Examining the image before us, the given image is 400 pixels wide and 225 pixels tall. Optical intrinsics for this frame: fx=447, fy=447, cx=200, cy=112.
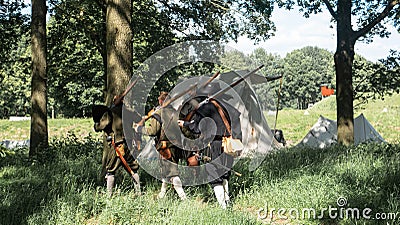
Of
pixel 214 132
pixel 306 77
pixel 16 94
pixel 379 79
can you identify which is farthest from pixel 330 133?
pixel 306 77

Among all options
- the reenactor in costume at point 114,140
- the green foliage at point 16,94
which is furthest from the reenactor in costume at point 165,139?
the green foliage at point 16,94

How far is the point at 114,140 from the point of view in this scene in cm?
673

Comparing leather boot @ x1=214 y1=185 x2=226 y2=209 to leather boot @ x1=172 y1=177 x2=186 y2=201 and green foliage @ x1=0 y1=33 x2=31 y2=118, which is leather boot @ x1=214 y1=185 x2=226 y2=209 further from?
green foliage @ x1=0 y1=33 x2=31 y2=118

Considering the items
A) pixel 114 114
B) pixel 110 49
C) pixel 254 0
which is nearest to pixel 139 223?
pixel 114 114

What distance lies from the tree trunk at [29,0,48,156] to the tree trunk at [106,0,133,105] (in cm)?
451

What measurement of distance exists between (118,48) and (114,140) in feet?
5.27

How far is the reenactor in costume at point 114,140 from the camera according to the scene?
6.67 m

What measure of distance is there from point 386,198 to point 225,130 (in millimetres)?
2395

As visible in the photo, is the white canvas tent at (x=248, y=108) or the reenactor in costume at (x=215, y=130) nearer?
the reenactor in costume at (x=215, y=130)

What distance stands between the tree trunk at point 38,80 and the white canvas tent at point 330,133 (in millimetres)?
9896

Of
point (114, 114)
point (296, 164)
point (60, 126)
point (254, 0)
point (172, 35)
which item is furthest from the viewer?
point (60, 126)

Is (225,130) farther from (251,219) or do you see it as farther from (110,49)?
(110,49)

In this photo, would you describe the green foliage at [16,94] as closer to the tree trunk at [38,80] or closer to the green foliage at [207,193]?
the tree trunk at [38,80]

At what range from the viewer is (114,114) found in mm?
6891
